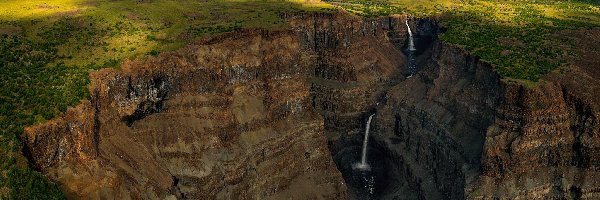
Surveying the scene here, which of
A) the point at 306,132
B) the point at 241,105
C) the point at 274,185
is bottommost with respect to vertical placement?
the point at 274,185

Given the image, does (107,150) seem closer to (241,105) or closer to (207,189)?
(207,189)

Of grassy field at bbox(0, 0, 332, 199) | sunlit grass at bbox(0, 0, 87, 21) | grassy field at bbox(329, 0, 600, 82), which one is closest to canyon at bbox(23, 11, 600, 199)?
grassy field at bbox(0, 0, 332, 199)

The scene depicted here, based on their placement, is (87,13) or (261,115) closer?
(261,115)

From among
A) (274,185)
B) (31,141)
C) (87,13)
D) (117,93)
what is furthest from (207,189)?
(87,13)

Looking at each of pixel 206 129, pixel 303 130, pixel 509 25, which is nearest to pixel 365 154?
pixel 303 130

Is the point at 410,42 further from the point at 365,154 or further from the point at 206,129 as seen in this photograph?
the point at 206,129

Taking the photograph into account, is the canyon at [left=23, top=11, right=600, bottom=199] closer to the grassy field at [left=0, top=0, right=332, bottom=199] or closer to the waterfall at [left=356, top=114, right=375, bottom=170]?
the waterfall at [left=356, top=114, right=375, bottom=170]
